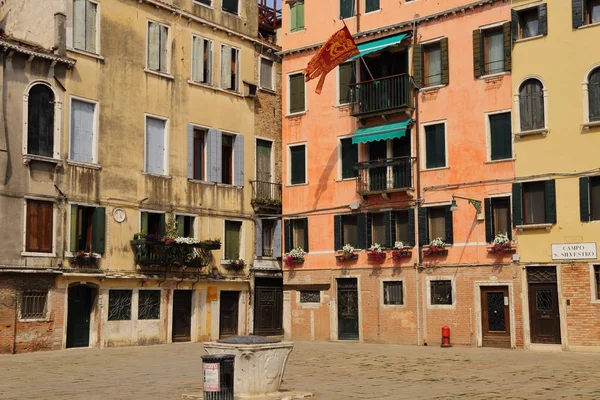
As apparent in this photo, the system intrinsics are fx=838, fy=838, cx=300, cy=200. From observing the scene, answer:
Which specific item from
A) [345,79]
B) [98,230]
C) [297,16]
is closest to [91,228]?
[98,230]

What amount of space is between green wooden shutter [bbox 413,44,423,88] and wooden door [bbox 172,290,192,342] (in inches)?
482

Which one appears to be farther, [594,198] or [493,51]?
[493,51]

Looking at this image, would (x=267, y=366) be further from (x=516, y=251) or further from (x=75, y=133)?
(x=75, y=133)

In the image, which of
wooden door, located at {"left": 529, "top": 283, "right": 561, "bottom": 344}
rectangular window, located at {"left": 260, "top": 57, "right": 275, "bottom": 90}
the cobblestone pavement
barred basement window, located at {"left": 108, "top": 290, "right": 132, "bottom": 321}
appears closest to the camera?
the cobblestone pavement

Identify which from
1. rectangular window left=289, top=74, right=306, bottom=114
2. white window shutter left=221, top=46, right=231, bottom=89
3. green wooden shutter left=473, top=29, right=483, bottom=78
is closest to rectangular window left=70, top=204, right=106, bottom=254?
white window shutter left=221, top=46, right=231, bottom=89

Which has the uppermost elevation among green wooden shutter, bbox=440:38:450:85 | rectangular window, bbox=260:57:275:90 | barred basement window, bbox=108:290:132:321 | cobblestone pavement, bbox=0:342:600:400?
rectangular window, bbox=260:57:275:90

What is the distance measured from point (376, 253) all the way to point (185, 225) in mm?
7816

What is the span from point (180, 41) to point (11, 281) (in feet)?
39.9

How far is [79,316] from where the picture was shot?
96.9 ft

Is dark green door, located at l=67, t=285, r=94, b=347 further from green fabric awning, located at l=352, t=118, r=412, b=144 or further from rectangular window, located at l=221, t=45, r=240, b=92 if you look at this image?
green fabric awning, located at l=352, t=118, r=412, b=144

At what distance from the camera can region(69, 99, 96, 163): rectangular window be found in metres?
29.5

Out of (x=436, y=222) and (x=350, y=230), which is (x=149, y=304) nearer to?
(x=350, y=230)

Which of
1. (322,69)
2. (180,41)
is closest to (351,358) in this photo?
(322,69)

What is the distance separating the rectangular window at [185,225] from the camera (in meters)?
33.1
